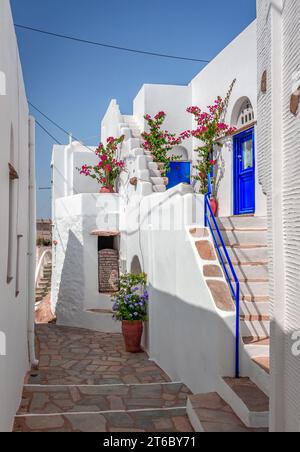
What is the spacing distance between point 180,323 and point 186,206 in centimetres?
171

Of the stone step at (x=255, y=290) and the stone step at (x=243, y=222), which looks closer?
the stone step at (x=255, y=290)

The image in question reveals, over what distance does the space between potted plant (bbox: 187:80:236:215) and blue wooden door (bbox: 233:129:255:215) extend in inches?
22.2

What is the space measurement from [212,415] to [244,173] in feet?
20.6

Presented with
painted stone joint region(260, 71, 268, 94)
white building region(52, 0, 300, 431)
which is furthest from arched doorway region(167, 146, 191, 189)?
painted stone joint region(260, 71, 268, 94)

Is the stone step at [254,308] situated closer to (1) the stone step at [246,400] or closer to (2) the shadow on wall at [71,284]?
(1) the stone step at [246,400]

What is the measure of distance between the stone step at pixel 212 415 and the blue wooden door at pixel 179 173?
25.4ft

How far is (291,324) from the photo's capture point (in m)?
2.82

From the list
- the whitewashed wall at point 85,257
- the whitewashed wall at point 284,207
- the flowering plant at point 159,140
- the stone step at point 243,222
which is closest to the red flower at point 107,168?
the whitewashed wall at point 85,257

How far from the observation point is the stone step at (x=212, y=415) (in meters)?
3.84

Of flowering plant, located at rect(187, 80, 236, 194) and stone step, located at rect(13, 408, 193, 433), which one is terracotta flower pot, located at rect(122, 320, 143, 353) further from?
stone step, located at rect(13, 408, 193, 433)

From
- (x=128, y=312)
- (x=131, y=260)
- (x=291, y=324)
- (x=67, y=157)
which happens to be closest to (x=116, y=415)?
(x=291, y=324)

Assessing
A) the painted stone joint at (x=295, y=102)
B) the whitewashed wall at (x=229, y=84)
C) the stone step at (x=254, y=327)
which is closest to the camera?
the painted stone joint at (x=295, y=102)

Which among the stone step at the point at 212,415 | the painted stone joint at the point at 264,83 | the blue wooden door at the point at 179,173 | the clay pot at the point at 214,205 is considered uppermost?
the blue wooden door at the point at 179,173

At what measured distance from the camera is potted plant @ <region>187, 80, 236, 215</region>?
10.2 metres
